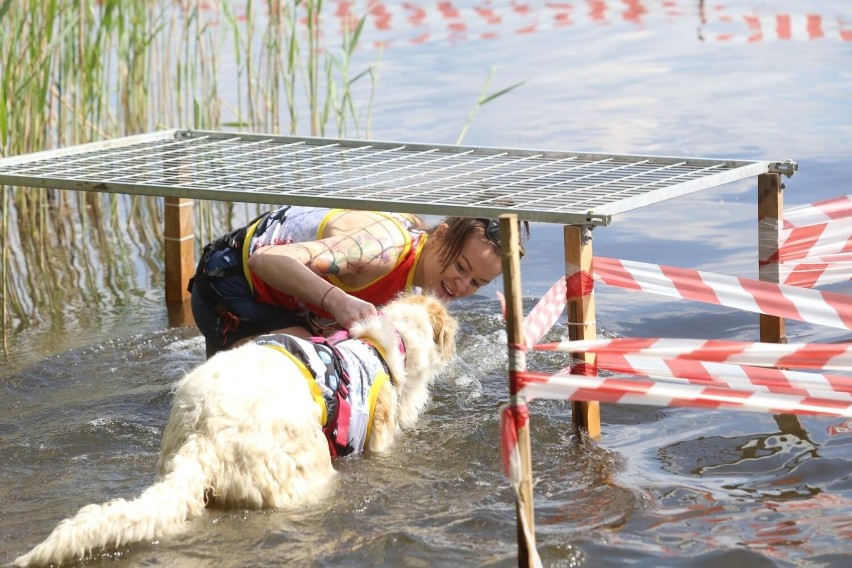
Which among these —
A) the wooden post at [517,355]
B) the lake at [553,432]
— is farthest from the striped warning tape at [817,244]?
the wooden post at [517,355]

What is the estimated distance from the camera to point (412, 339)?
432 centimetres

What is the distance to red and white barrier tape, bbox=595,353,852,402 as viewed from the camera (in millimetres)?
3502

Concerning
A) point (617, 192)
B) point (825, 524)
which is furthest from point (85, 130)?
point (825, 524)

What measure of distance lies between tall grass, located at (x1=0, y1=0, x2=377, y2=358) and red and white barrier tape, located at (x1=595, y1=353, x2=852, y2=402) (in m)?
3.49

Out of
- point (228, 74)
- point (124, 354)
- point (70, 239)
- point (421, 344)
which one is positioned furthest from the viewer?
point (228, 74)

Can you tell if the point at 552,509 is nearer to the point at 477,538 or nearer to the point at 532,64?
the point at 477,538

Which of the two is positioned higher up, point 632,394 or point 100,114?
point 100,114

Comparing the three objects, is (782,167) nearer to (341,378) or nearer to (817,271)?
(817,271)

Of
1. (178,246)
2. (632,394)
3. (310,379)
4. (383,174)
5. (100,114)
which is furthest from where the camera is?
(100,114)

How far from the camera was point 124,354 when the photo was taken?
5.89m

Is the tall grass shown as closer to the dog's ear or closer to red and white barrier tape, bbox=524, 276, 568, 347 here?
the dog's ear

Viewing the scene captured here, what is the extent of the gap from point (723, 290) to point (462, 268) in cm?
116

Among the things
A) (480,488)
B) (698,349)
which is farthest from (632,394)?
(480,488)

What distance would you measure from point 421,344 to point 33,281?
3.87 m
